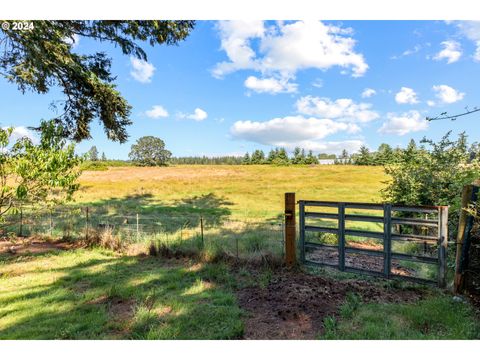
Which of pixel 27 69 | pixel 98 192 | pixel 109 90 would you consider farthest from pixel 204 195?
pixel 27 69

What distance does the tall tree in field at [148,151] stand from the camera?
236 feet

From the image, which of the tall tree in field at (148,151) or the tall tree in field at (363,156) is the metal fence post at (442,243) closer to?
the tall tree in field at (363,156)

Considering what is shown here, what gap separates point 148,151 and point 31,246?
70.5 meters

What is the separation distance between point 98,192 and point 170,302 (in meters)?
23.0

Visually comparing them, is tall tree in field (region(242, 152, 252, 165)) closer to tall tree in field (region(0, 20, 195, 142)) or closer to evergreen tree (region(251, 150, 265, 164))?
evergreen tree (region(251, 150, 265, 164))

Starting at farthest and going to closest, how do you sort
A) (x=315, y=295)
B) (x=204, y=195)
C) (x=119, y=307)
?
(x=204, y=195), (x=315, y=295), (x=119, y=307)

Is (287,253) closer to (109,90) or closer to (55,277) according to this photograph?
(55,277)

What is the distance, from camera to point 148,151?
Result: 75.0 metres

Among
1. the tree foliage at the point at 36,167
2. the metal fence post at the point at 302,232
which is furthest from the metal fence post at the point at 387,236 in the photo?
the tree foliage at the point at 36,167

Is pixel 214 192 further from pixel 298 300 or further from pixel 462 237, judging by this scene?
pixel 462 237

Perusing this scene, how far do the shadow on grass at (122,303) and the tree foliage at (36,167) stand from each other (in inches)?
63.4

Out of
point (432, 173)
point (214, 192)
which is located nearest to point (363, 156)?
point (214, 192)

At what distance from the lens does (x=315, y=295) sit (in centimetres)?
434

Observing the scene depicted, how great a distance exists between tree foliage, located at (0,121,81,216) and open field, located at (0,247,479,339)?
5.20 feet
